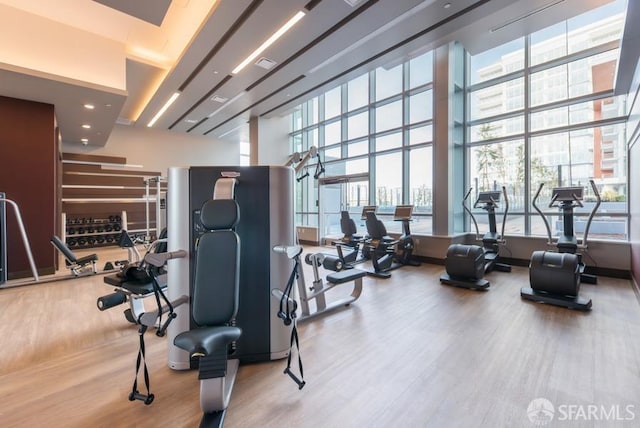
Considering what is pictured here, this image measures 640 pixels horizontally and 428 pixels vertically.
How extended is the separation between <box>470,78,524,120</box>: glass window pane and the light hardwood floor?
4102 mm

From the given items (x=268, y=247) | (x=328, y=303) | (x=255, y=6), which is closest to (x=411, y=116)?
(x=255, y=6)

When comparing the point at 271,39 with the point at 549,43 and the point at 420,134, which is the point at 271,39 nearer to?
the point at 420,134

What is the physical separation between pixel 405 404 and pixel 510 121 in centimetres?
622

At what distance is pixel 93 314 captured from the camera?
11.1ft

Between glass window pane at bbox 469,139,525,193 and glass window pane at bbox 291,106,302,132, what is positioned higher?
glass window pane at bbox 291,106,302,132

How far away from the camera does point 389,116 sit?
758 cm

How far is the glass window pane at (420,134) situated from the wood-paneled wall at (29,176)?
24.8ft

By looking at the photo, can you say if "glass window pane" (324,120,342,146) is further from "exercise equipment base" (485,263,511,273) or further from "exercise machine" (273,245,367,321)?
"exercise machine" (273,245,367,321)

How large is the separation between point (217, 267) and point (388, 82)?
24.1 feet

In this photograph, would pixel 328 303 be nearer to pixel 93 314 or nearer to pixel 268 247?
pixel 268 247

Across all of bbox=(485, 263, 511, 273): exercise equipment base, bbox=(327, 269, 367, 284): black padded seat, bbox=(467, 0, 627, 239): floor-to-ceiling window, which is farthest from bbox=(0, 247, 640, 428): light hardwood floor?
bbox=(467, 0, 627, 239): floor-to-ceiling window

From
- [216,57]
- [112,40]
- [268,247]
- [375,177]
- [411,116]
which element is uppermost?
[112,40]

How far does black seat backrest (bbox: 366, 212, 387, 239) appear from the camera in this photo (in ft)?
18.6

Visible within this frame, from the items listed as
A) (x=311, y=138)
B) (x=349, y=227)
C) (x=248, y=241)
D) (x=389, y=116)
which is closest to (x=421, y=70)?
(x=389, y=116)
